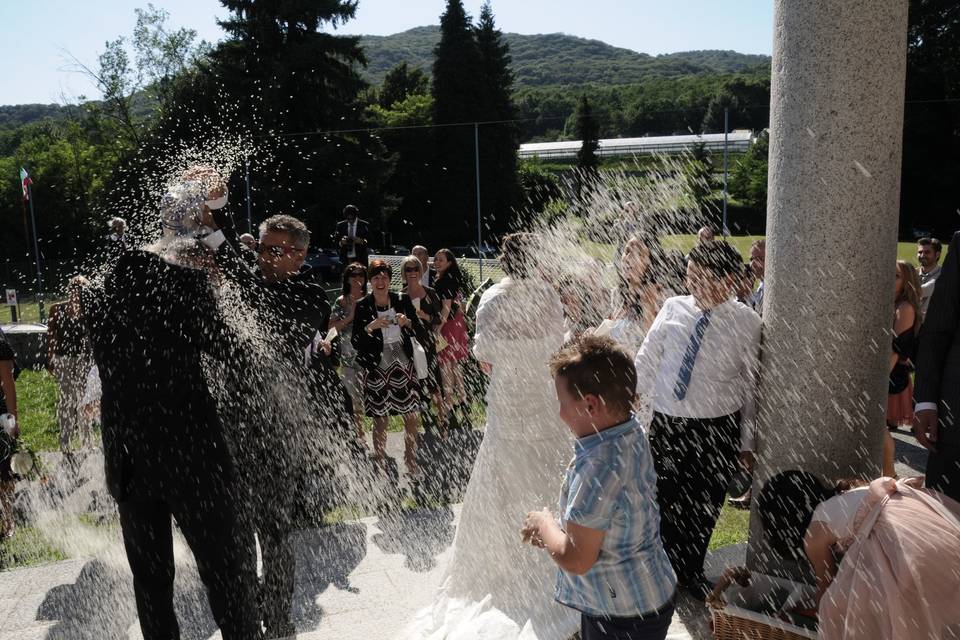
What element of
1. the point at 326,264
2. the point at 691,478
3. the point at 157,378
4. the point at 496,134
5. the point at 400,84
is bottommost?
the point at 326,264

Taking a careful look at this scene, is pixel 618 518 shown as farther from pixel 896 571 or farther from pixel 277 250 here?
pixel 277 250

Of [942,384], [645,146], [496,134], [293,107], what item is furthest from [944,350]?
[496,134]

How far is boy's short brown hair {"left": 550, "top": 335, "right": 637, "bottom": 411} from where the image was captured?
261 centimetres

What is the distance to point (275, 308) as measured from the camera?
4.01 metres

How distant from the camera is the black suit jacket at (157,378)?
3217mm

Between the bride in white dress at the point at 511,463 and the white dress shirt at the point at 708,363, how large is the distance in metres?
0.56

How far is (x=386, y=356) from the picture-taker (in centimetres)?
723

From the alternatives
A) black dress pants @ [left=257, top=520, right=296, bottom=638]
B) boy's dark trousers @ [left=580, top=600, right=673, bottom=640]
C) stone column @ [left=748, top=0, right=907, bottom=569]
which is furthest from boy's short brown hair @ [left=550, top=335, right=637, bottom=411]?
black dress pants @ [left=257, top=520, right=296, bottom=638]

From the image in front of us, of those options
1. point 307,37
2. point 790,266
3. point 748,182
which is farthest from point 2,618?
point 307,37

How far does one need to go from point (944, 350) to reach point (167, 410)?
3.51 metres

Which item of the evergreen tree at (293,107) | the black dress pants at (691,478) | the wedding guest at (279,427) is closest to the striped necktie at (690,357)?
the black dress pants at (691,478)

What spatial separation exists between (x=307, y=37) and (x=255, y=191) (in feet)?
32.6

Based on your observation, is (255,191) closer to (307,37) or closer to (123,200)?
(123,200)

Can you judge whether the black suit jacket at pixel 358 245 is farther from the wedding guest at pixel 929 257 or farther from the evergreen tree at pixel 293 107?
the evergreen tree at pixel 293 107
